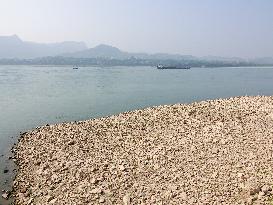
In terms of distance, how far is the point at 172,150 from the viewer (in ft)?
53.2

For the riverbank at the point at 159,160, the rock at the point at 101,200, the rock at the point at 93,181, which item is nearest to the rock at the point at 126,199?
the riverbank at the point at 159,160

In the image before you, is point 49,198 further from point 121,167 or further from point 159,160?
point 159,160

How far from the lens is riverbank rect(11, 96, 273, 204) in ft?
41.7

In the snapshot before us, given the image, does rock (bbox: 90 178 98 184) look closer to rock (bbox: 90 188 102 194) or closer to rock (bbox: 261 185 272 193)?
rock (bbox: 90 188 102 194)

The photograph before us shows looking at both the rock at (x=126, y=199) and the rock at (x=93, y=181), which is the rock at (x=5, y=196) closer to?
the rock at (x=93, y=181)

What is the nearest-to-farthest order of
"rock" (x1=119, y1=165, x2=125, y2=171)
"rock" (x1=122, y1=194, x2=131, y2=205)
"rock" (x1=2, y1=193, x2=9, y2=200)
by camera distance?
"rock" (x1=122, y1=194, x2=131, y2=205), "rock" (x1=2, y1=193, x2=9, y2=200), "rock" (x1=119, y1=165, x2=125, y2=171)

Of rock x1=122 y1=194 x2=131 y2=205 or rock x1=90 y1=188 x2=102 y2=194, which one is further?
rock x1=90 y1=188 x2=102 y2=194

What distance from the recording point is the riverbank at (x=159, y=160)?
1272cm

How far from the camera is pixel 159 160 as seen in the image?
50.4 feet

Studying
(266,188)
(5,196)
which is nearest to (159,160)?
(266,188)

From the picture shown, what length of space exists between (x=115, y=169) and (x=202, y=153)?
11.5ft

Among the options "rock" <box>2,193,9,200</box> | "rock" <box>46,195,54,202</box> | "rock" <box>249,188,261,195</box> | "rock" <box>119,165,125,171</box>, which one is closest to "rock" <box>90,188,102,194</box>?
"rock" <box>46,195,54,202</box>

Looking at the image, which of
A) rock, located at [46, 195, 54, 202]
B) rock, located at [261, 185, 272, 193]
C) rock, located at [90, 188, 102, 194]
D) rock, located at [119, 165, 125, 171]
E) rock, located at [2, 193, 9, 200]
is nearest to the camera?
rock, located at [261, 185, 272, 193]

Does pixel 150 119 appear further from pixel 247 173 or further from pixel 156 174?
pixel 247 173
